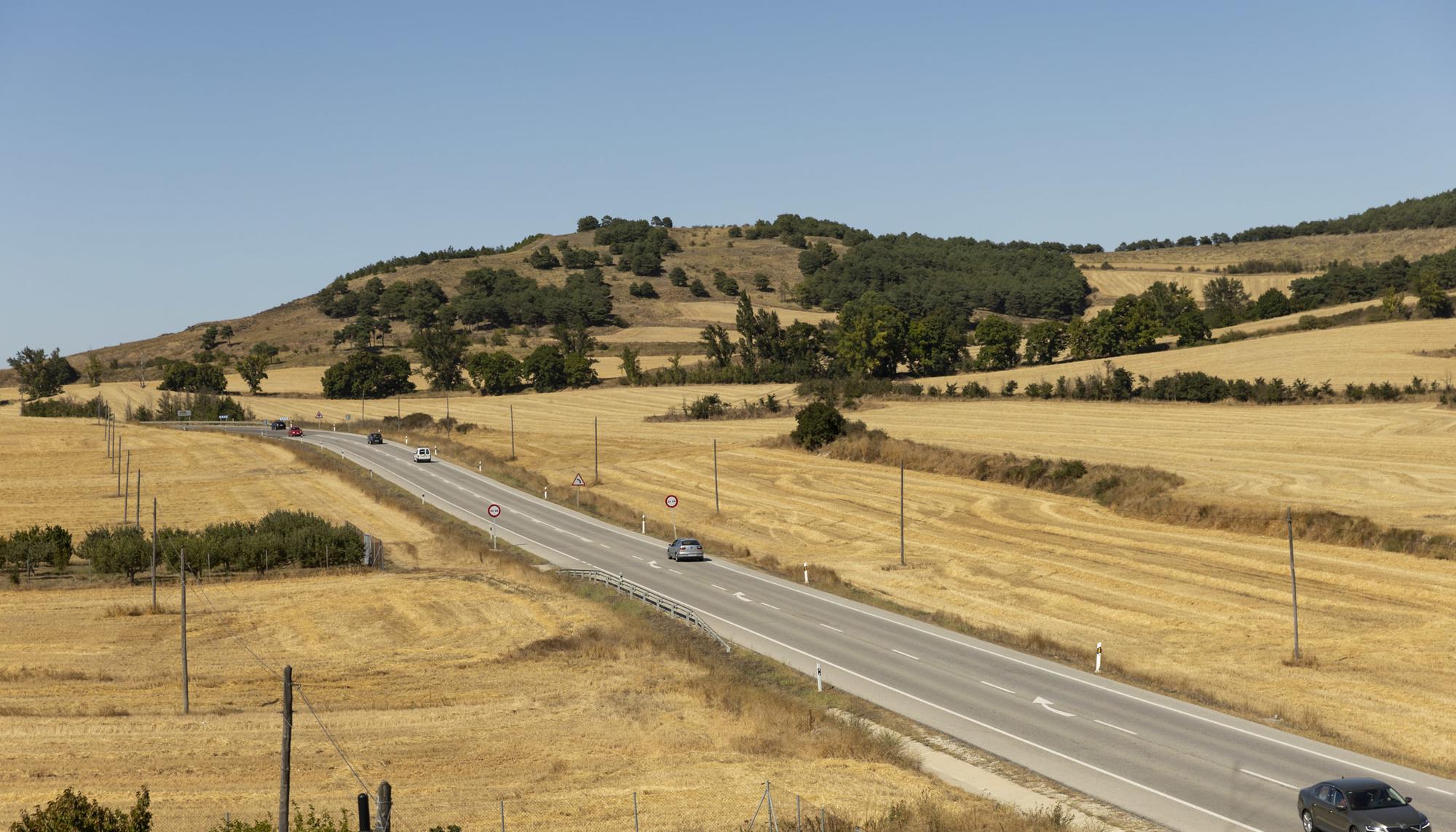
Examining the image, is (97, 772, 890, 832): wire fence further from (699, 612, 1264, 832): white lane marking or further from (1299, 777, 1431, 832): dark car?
(1299, 777, 1431, 832): dark car

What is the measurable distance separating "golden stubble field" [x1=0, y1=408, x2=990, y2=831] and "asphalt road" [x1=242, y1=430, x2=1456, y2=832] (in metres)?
4.22

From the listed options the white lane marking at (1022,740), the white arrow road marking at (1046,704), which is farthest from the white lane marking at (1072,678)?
the white lane marking at (1022,740)

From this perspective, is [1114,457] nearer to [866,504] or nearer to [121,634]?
[866,504]

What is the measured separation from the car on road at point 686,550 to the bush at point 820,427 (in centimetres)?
3795

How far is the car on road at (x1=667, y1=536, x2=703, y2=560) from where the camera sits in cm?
6638

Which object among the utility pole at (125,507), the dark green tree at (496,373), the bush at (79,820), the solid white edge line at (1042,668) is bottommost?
the solid white edge line at (1042,668)

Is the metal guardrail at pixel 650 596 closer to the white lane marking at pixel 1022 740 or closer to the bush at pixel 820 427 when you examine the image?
the white lane marking at pixel 1022 740

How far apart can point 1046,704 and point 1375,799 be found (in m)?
12.7

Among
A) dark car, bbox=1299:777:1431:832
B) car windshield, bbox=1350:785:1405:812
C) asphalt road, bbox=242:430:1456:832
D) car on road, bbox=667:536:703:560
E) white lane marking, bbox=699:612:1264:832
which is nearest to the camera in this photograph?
dark car, bbox=1299:777:1431:832

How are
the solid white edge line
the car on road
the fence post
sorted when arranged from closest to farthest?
the fence post → the solid white edge line → the car on road

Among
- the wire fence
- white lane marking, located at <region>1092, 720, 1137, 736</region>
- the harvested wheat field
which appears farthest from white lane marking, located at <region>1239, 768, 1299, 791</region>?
the wire fence

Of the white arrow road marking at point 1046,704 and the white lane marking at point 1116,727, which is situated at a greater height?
the white lane marking at point 1116,727

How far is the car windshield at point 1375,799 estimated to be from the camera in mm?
25156

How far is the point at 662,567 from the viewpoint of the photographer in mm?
64938
